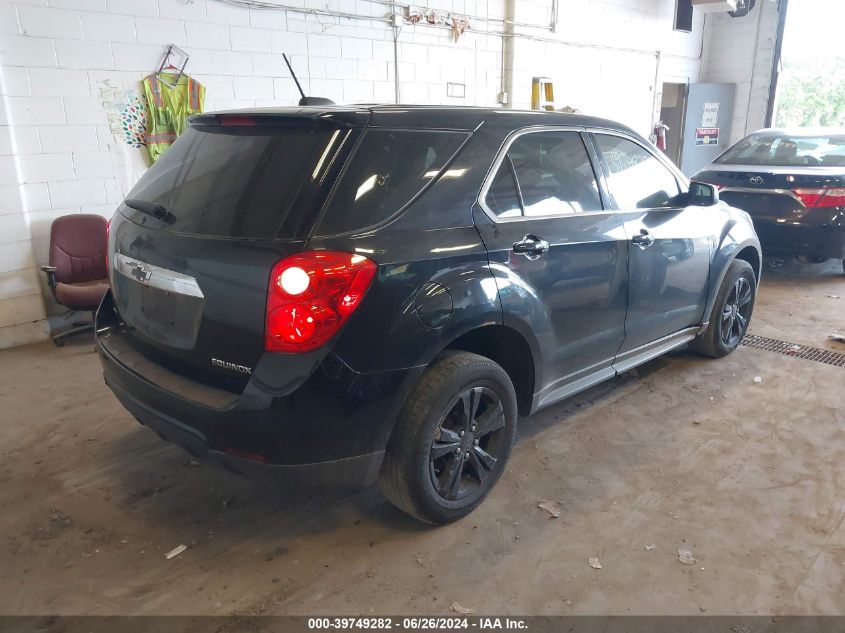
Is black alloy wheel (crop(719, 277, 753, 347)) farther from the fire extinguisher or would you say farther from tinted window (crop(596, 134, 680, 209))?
the fire extinguisher

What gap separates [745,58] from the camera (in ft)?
35.3

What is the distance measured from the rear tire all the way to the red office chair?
4.06m

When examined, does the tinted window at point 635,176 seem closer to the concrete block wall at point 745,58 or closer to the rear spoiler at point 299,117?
the rear spoiler at point 299,117

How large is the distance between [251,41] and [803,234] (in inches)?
202

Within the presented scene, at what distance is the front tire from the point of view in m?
2.24

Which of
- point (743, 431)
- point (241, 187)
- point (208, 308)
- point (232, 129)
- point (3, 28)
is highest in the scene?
point (3, 28)

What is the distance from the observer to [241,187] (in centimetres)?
218

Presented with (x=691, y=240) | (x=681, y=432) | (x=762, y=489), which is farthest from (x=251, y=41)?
(x=762, y=489)

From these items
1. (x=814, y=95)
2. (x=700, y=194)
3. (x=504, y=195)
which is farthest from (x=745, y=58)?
(x=504, y=195)

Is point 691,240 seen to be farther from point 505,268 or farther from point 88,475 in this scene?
point 88,475

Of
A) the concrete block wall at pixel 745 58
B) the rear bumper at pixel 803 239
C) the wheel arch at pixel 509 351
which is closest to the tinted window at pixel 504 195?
the wheel arch at pixel 509 351

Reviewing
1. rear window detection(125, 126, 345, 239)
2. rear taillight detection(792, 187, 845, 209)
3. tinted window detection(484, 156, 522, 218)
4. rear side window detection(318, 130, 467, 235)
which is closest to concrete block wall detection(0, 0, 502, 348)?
rear window detection(125, 126, 345, 239)

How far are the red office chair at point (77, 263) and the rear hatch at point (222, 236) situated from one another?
2.37 metres

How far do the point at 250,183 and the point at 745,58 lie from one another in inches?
437
